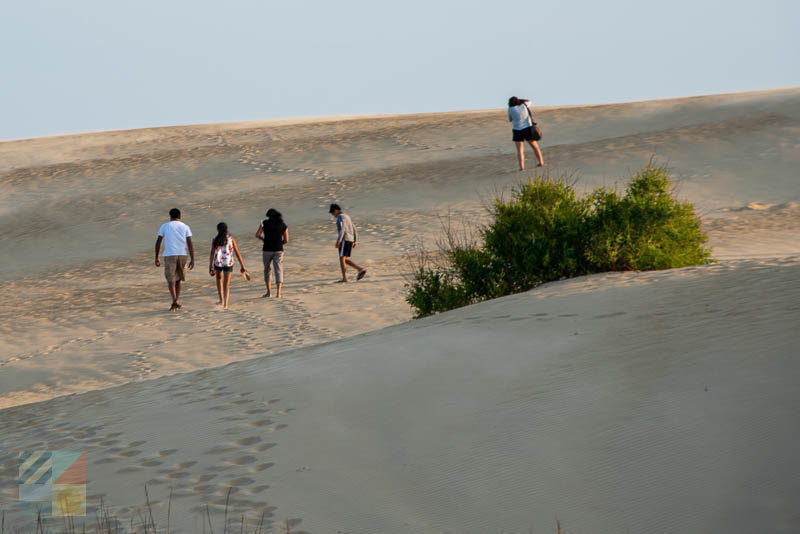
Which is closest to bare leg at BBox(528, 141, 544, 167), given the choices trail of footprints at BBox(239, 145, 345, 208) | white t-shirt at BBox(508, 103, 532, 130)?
white t-shirt at BBox(508, 103, 532, 130)

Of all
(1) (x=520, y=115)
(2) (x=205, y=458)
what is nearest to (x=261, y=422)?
(2) (x=205, y=458)

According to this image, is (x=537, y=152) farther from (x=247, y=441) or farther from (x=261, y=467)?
(x=261, y=467)

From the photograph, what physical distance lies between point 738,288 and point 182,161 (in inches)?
1016

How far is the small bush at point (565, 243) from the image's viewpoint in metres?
10.7

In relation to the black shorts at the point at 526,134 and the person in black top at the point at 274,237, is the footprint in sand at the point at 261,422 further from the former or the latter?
the black shorts at the point at 526,134

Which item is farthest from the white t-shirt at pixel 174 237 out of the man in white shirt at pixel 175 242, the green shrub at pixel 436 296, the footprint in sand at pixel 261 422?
the footprint in sand at pixel 261 422

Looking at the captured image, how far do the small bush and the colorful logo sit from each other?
18.2 feet

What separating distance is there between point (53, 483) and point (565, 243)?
6669 mm

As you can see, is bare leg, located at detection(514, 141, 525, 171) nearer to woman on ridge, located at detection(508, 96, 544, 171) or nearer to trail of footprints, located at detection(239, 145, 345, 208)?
woman on ridge, located at detection(508, 96, 544, 171)

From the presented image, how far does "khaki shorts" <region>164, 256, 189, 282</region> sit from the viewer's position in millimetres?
14820

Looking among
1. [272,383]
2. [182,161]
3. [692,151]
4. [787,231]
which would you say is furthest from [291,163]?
[272,383]

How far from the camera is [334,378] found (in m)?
7.34

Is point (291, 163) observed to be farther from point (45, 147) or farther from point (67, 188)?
point (45, 147)

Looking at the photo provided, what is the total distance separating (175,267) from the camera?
49.0 feet
